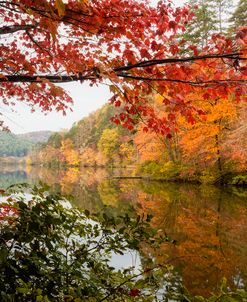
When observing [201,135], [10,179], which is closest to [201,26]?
[201,135]

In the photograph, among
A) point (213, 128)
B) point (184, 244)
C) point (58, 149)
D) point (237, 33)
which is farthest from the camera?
point (58, 149)

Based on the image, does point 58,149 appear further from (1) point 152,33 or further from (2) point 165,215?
(1) point 152,33

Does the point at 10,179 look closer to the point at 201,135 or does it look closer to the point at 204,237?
the point at 201,135

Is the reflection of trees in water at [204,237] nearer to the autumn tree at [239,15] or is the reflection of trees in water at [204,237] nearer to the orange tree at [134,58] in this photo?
the orange tree at [134,58]

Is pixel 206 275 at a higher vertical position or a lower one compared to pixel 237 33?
lower

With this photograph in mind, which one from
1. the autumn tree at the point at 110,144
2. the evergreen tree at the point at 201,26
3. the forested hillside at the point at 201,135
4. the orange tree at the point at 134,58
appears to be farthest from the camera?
the autumn tree at the point at 110,144

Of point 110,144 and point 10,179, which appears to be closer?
point 10,179

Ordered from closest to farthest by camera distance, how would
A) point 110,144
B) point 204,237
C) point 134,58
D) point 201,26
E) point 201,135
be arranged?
point 134,58 < point 204,237 < point 201,135 < point 201,26 < point 110,144

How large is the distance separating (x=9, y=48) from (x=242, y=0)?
2843 cm

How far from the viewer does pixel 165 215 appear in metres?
12.0

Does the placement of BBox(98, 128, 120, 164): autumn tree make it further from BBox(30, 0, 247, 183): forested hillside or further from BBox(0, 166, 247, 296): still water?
BBox(0, 166, 247, 296): still water

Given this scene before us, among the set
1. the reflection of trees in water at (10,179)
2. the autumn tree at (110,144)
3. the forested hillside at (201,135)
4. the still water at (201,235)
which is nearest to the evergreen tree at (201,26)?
the forested hillside at (201,135)

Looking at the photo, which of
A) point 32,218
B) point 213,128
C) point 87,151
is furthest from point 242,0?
point 87,151

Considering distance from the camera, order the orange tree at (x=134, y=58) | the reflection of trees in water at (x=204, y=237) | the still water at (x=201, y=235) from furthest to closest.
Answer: the reflection of trees in water at (x=204, y=237) → the still water at (x=201, y=235) → the orange tree at (x=134, y=58)
